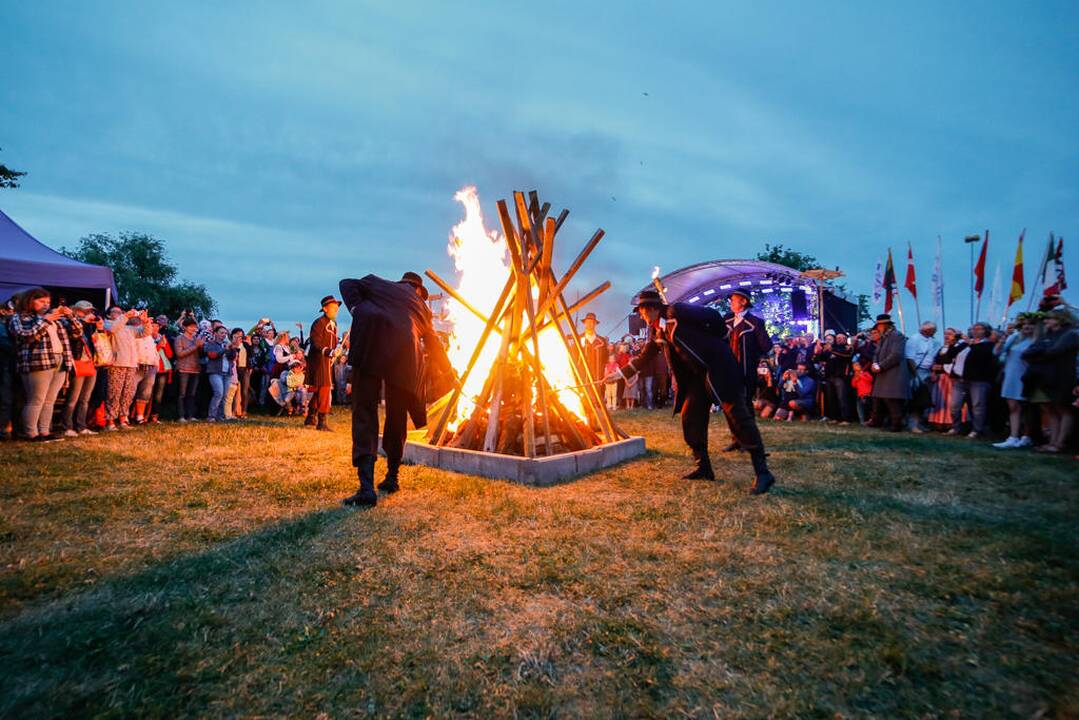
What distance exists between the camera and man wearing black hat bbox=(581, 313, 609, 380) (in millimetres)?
16641

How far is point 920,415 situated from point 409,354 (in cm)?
1190

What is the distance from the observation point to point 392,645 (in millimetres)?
2607

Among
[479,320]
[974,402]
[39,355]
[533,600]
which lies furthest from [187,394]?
[974,402]

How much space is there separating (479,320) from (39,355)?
6677 millimetres

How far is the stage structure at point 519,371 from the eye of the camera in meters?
6.88

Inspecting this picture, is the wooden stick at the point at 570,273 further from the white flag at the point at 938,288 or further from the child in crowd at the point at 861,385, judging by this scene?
the white flag at the point at 938,288

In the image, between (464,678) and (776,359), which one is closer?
(464,678)

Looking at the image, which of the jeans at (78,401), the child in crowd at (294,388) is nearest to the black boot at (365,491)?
the jeans at (78,401)

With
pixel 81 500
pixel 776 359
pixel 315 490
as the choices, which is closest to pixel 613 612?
pixel 315 490

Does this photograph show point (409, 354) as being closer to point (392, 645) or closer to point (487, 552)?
point (487, 552)

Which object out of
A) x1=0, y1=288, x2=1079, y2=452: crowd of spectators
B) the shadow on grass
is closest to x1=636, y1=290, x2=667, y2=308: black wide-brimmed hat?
x1=0, y1=288, x2=1079, y2=452: crowd of spectators

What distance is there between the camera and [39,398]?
8.02 meters

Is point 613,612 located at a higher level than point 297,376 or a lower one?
lower

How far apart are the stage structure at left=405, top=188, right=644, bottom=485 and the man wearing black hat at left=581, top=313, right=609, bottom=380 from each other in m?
8.22
